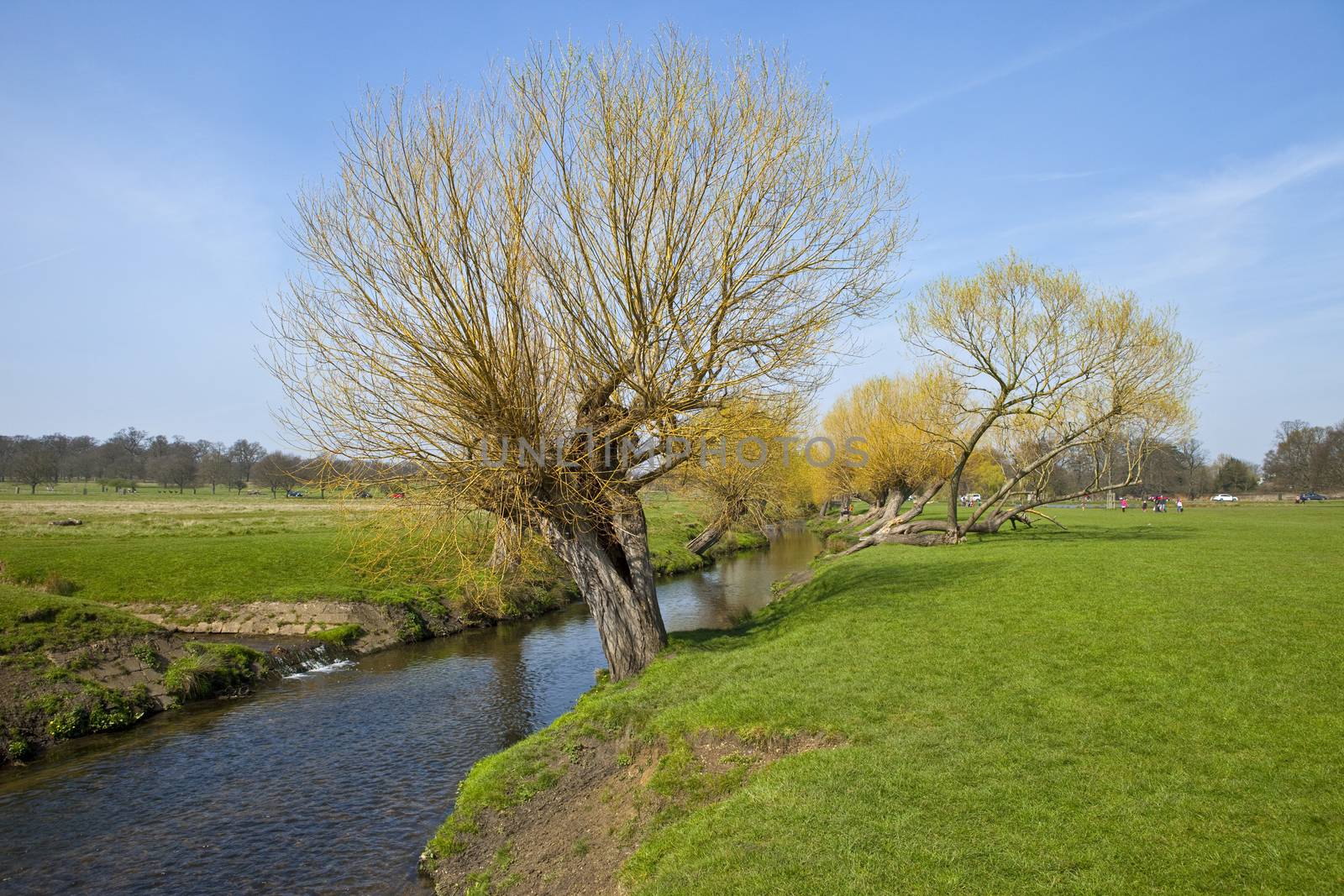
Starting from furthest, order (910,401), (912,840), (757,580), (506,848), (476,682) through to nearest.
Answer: (910,401)
(757,580)
(476,682)
(506,848)
(912,840)

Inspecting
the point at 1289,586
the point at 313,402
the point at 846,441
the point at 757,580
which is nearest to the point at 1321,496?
the point at 846,441

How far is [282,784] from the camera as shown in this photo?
34.8ft

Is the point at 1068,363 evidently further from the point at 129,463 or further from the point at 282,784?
the point at 129,463

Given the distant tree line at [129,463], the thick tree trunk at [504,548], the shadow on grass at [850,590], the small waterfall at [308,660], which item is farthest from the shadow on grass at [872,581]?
the distant tree line at [129,463]

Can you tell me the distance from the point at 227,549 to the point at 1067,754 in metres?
27.4

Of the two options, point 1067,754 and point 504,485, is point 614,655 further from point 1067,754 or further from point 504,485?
point 1067,754

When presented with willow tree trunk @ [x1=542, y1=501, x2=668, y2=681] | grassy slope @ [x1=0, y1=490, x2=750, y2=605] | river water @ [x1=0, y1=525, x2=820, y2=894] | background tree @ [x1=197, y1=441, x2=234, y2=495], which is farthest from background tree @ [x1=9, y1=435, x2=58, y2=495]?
willow tree trunk @ [x1=542, y1=501, x2=668, y2=681]

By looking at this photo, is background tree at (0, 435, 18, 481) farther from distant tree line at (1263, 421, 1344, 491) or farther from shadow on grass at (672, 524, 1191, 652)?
distant tree line at (1263, 421, 1344, 491)

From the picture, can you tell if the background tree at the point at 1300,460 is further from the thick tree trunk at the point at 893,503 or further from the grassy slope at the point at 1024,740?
the grassy slope at the point at 1024,740

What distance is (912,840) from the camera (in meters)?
5.76

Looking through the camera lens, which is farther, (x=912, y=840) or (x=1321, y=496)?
(x=1321, y=496)

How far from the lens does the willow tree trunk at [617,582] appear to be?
12.9m

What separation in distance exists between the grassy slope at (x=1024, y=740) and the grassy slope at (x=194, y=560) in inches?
229

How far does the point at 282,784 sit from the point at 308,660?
764 cm
